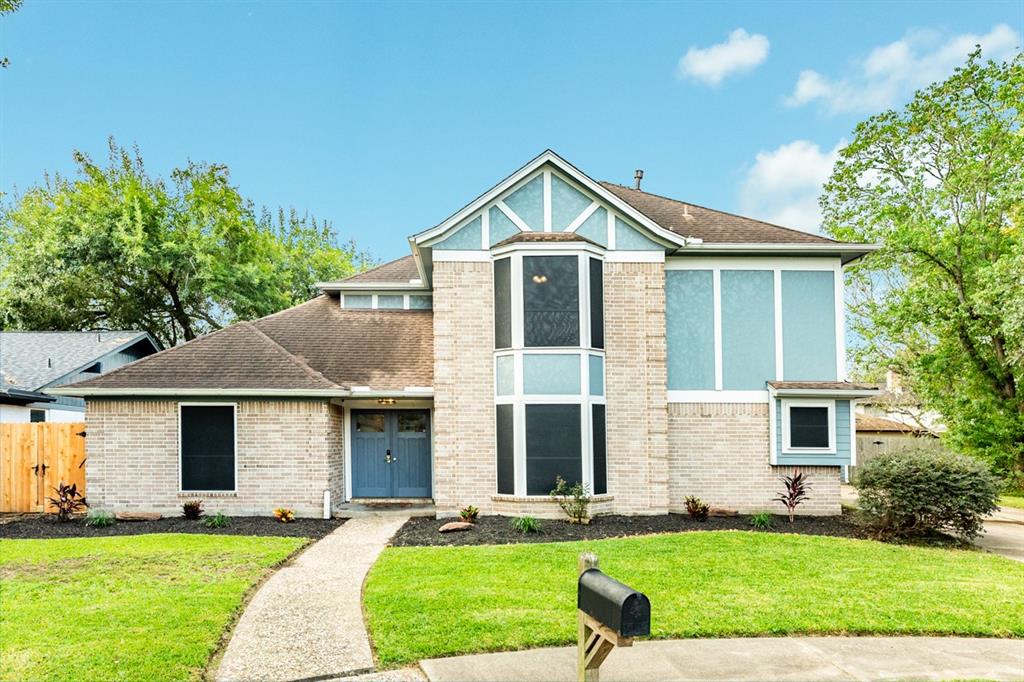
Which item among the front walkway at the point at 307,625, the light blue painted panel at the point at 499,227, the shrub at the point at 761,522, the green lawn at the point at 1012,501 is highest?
the light blue painted panel at the point at 499,227

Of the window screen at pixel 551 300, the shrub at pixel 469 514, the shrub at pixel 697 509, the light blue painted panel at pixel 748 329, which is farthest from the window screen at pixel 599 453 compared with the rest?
the light blue painted panel at pixel 748 329

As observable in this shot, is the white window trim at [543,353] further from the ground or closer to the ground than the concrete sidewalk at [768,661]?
further from the ground

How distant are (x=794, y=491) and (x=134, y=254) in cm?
2570

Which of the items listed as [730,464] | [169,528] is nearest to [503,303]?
[730,464]

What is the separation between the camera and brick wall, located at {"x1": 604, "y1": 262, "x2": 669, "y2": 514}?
1240 centimetres

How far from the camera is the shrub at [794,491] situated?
12303 mm

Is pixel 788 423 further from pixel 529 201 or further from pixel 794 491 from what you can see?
pixel 529 201

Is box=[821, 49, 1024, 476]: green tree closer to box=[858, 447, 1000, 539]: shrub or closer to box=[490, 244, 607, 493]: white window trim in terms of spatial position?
box=[858, 447, 1000, 539]: shrub

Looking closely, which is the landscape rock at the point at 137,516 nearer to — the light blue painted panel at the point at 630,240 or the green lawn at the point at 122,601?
the green lawn at the point at 122,601

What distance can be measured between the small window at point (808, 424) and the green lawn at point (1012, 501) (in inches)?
323

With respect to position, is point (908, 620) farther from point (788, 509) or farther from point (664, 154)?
point (664, 154)

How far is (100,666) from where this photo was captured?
199 inches

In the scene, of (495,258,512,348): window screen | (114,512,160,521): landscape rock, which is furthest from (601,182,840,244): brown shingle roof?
(114,512,160,521): landscape rock

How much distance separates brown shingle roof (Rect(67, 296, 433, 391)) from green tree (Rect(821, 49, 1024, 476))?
15.6 metres
